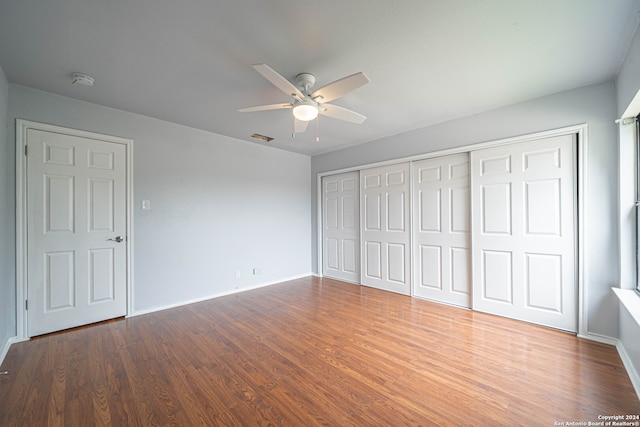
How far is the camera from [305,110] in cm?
219

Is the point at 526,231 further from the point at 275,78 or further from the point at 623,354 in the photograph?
the point at 275,78

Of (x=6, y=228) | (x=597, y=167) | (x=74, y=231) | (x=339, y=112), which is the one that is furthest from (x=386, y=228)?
(x=6, y=228)

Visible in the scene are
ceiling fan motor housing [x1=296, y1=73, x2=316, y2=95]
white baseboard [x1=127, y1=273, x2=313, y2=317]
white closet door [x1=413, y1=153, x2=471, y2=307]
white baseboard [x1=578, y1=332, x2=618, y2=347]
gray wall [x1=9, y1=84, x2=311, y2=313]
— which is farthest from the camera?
white closet door [x1=413, y1=153, x2=471, y2=307]

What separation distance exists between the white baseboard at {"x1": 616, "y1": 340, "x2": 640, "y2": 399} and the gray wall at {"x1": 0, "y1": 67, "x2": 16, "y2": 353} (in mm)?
5052

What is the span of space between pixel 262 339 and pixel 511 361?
224 cm

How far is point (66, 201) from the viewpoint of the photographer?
9.21 feet

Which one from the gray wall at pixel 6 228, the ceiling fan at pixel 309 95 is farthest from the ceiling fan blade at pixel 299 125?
the gray wall at pixel 6 228

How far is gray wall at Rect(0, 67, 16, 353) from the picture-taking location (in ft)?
7.64

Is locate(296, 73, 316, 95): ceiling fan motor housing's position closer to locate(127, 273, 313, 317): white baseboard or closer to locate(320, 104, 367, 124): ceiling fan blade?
locate(320, 104, 367, 124): ceiling fan blade

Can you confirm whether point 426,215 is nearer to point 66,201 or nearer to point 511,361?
point 511,361

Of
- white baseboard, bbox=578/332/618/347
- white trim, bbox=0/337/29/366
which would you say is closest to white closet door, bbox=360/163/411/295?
white baseboard, bbox=578/332/618/347

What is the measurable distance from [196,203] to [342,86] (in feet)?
→ 9.38

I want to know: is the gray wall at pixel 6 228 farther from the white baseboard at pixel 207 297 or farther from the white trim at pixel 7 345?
the white baseboard at pixel 207 297

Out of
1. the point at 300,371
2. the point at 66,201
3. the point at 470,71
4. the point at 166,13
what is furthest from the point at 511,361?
the point at 66,201
